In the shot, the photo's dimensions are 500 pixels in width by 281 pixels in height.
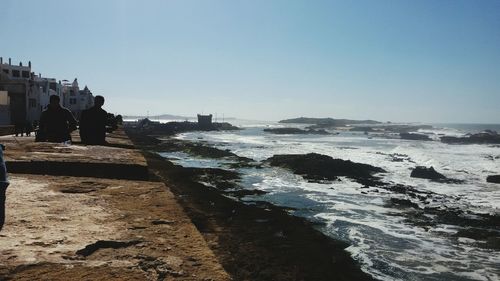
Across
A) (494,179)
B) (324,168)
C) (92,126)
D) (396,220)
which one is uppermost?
(92,126)

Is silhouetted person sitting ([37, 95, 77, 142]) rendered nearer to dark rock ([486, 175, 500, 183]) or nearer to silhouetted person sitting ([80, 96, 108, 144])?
silhouetted person sitting ([80, 96, 108, 144])

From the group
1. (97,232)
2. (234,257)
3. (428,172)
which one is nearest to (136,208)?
Result: (97,232)

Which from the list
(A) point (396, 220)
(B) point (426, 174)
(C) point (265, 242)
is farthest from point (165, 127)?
(C) point (265, 242)

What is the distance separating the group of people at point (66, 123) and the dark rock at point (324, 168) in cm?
1915

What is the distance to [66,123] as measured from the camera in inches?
264

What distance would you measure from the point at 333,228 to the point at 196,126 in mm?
98842

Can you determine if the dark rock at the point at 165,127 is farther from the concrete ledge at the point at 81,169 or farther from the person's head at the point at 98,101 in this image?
the concrete ledge at the point at 81,169

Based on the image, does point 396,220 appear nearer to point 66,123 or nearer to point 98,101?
point 98,101

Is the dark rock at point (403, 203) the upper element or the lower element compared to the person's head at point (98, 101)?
lower

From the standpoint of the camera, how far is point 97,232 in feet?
6.54

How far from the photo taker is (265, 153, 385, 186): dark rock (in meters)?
25.9

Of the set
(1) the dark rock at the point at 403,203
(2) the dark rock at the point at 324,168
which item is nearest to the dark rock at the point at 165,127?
(2) the dark rock at the point at 324,168

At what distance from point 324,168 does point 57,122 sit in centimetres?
2356

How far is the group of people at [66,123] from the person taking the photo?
21.8 feet
